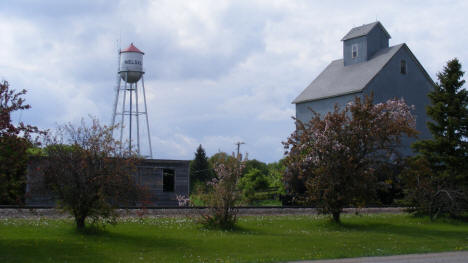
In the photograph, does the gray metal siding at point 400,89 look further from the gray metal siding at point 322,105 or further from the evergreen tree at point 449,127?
the evergreen tree at point 449,127

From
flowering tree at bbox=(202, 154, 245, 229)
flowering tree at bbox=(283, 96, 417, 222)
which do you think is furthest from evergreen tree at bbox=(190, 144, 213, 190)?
flowering tree at bbox=(202, 154, 245, 229)

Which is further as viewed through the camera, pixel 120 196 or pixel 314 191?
pixel 314 191

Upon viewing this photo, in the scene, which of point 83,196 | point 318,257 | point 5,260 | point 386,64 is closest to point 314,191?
point 318,257

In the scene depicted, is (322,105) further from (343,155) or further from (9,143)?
(9,143)

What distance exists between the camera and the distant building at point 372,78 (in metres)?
47.2

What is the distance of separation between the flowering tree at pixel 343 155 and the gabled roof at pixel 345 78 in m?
22.5

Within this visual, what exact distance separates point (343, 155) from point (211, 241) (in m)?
8.98

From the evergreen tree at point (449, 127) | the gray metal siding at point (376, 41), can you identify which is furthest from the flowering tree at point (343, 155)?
the gray metal siding at point (376, 41)

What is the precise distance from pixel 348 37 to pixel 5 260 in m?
44.3

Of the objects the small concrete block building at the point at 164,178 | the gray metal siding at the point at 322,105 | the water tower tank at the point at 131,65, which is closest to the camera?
the small concrete block building at the point at 164,178

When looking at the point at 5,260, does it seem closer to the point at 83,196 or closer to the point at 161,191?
the point at 83,196

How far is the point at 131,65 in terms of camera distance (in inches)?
1848

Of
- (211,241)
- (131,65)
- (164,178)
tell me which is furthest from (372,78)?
(211,241)

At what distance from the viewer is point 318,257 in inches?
566
